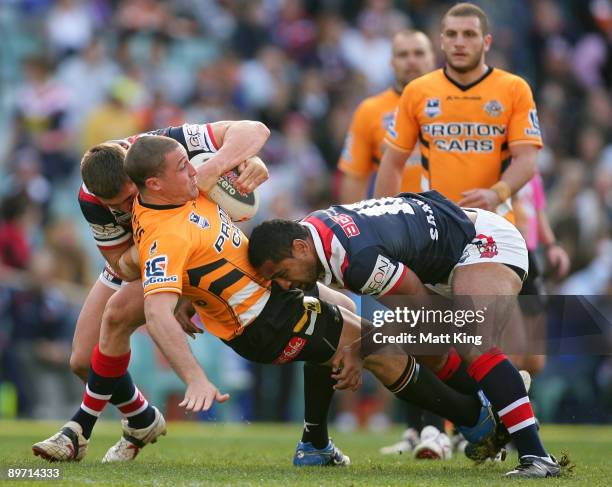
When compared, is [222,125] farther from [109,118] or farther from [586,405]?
[109,118]

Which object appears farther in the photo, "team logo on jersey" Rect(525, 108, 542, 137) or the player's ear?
"team logo on jersey" Rect(525, 108, 542, 137)

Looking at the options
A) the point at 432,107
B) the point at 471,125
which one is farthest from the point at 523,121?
the point at 432,107

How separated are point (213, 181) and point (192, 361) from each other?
1141 millimetres

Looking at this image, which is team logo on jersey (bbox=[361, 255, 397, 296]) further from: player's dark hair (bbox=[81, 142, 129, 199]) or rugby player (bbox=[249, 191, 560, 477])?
player's dark hair (bbox=[81, 142, 129, 199])

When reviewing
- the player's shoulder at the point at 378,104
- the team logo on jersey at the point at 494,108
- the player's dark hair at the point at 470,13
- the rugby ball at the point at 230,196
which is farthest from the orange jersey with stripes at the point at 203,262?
the player's shoulder at the point at 378,104

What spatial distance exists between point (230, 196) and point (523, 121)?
2.19 metres

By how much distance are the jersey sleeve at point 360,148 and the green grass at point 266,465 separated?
2.18 meters

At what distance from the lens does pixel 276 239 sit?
20.2 ft

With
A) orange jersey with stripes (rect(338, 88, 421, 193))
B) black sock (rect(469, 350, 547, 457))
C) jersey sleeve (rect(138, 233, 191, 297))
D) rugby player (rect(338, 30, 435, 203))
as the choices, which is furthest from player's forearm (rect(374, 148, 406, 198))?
jersey sleeve (rect(138, 233, 191, 297))

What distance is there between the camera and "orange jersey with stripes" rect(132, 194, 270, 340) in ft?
19.5

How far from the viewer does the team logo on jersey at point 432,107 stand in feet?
25.9

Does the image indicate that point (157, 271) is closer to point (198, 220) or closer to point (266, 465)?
point (198, 220)

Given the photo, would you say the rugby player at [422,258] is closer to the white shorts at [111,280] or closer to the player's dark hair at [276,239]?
the player's dark hair at [276,239]

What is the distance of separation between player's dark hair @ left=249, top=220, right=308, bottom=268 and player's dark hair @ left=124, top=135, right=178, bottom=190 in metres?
0.63
